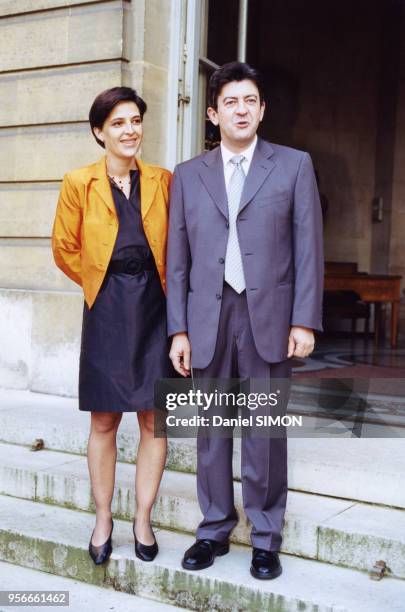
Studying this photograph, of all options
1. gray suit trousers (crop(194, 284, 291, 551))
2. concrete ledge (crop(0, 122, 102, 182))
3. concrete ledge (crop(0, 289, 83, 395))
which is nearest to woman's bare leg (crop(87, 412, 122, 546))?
gray suit trousers (crop(194, 284, 291, 551))

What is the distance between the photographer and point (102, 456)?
3.62 meters

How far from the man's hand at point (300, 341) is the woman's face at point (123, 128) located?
1033 millimetres

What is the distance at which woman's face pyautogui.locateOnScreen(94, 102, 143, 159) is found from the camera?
11.4ft

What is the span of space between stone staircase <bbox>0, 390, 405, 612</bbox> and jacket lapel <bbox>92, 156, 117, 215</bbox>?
1536 mm

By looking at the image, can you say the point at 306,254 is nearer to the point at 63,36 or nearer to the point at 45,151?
the point at 45,151

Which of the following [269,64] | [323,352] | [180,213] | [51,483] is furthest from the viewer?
[269,64]

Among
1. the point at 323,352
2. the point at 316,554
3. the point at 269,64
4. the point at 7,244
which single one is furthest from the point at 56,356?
the point at 269,64

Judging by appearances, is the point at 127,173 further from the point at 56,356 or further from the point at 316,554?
the point at 56,356

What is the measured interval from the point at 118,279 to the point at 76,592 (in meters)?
1.43

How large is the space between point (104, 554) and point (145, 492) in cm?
36

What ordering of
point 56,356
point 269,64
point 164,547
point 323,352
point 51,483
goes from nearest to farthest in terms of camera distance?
point 164,547
point 51,483
point 56,356
point 323,352
point 269,64

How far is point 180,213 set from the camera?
140 inches

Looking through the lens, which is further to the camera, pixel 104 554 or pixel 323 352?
pixel 323 352

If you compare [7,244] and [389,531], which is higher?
[7,244]
